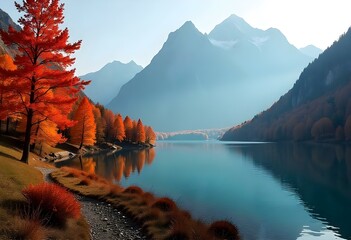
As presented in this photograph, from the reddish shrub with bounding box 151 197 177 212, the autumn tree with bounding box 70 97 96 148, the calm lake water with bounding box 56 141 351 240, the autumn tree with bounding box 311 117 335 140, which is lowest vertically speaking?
the calm lake water with bounding box 56 141 351 240

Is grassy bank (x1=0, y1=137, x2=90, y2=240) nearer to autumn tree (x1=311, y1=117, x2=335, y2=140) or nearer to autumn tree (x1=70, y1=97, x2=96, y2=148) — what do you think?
Answer: autumn tree (x1=70, y1=97, x2=96, y2=148)

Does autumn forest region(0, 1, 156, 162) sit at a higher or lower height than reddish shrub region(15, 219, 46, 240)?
higher

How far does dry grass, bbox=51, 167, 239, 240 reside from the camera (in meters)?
17.5

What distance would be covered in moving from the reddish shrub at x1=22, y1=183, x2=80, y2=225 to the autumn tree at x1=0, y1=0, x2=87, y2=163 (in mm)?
18556

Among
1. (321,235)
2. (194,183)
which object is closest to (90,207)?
(321,235)

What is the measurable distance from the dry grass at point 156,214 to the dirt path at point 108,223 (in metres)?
0.61

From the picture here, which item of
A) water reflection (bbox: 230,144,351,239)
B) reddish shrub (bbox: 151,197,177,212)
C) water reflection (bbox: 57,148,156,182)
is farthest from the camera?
water reflection (bbox: 57,148,156,182)

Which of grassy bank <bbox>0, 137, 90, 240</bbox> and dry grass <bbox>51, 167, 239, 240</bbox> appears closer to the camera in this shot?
grassy bank <bbox>0, 137, 90, 240</bbox>

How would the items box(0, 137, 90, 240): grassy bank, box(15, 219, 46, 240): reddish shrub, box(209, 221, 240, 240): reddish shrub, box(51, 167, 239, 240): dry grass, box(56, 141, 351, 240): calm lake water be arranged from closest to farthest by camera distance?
box(15, 219, 46, 240): reddish shrub < box(0, 137, 90, 240): grassy bank < box(51, 167, 239, 240): dry grass < box(209, 221, 240, 240): reddish shrub < box(56, 141, 351, 240): calm lake water

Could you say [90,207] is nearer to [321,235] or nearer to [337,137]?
[321,235]

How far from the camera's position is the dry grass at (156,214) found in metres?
17.5

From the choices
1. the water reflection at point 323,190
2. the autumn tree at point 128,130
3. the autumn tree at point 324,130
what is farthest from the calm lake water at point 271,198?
the autumn tree at point 324,130

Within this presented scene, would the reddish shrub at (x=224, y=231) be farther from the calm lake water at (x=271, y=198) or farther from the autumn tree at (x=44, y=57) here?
the autumn tree at (x=44, y=57)

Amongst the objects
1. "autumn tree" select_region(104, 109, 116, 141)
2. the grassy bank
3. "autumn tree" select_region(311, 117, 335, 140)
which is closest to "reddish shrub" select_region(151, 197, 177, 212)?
the grassy bank
